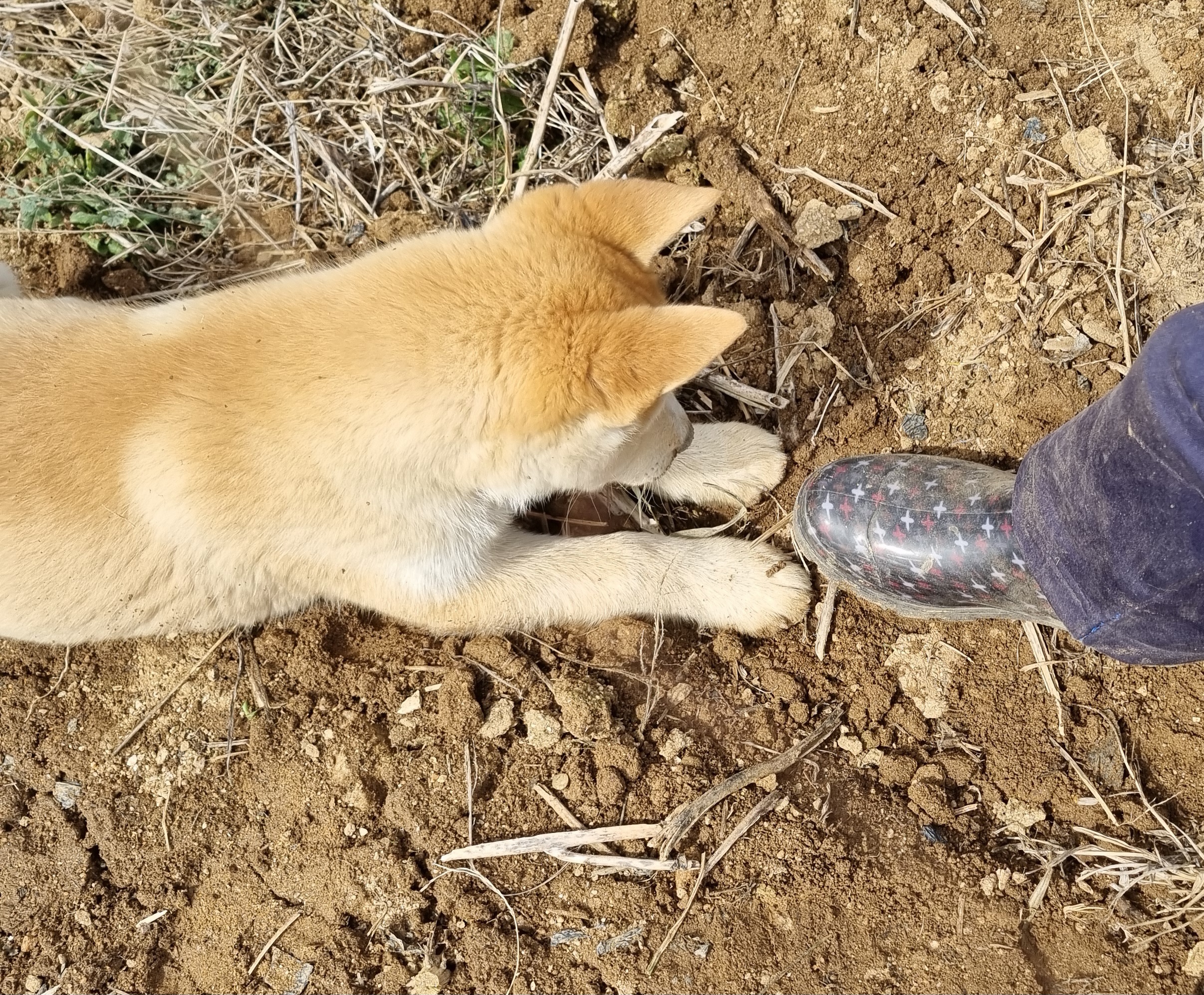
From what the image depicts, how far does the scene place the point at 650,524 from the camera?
344 centimetres

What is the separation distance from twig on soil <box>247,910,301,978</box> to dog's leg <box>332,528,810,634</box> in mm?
1061

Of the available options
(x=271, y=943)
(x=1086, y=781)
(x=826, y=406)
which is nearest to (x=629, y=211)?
(x=826, y=406)

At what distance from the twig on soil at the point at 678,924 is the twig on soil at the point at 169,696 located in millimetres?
1942

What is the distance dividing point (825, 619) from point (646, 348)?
144cm

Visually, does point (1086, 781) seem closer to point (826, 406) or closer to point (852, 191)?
point (826, 406)

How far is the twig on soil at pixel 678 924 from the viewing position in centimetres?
261

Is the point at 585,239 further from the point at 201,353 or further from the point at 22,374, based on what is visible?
the point at 22,374

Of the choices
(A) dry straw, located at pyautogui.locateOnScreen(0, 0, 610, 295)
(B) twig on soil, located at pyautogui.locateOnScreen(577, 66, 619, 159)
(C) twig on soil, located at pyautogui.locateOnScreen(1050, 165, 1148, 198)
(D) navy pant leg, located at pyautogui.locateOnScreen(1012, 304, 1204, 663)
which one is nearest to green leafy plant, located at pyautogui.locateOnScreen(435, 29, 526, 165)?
(A) dry straw, located at pyautogui.locateOnScreen(0, 0, 610, 295)

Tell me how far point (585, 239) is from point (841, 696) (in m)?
1.79

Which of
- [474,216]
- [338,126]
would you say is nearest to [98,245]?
[338,126]

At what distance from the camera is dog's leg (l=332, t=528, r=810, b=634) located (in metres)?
3.01

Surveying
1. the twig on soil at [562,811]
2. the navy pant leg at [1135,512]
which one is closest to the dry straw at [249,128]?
the navy pant leg at [1135,512]

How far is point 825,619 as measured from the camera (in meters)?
3.04

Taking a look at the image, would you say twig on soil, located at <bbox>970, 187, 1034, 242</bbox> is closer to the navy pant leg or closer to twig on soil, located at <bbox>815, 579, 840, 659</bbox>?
the navy pant leg
